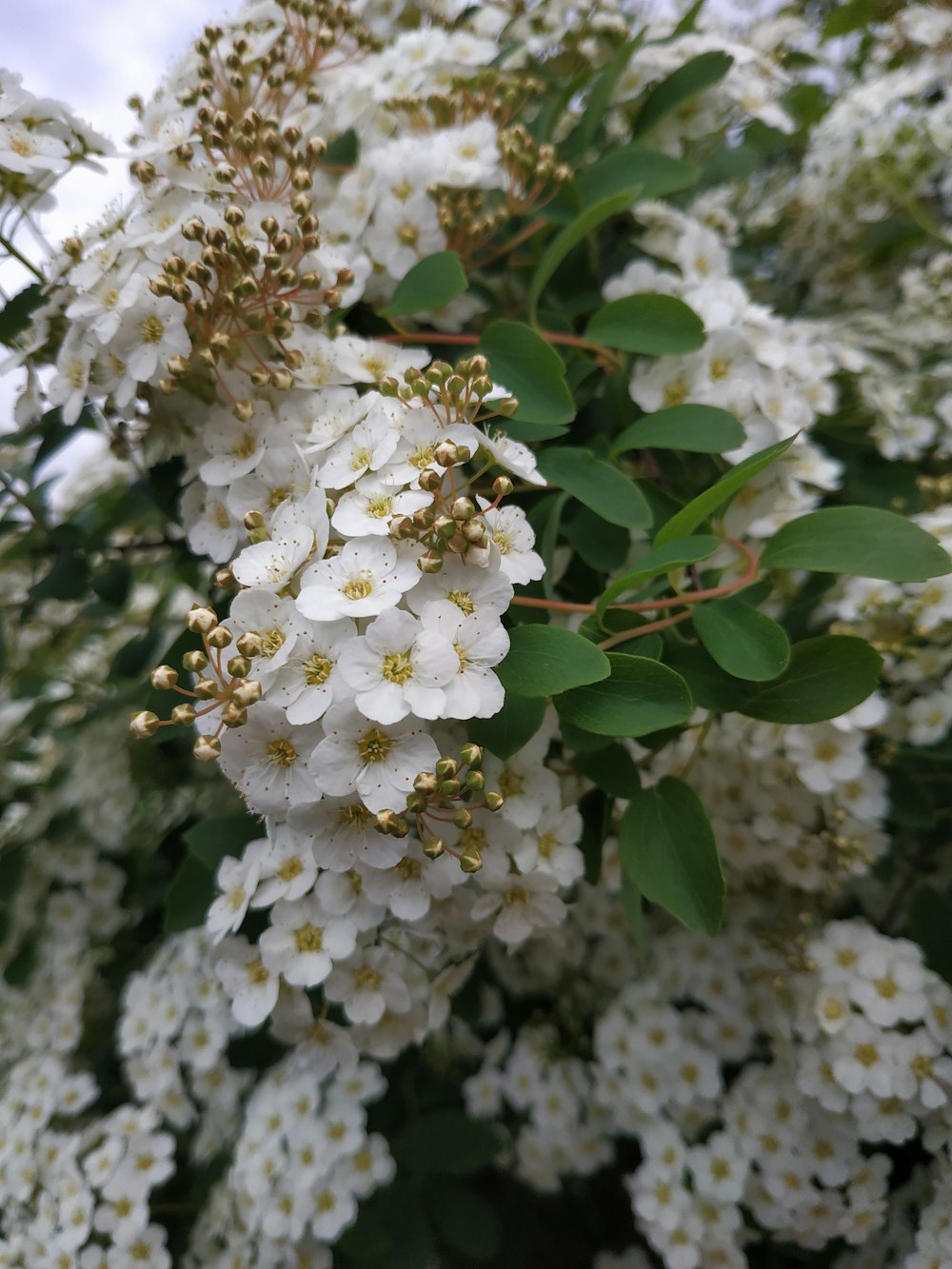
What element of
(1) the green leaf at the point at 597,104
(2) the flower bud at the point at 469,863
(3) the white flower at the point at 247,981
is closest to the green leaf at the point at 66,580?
(3) the white flower at the point at 247,981

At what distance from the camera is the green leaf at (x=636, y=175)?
1013mm

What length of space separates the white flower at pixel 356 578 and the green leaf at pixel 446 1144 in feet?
3.03

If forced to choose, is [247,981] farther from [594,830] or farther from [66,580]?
[66,580]

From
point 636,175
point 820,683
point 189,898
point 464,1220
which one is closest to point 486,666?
point 820,683

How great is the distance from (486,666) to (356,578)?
4.8 inches

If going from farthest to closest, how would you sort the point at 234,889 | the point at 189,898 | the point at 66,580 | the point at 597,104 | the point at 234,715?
the point at 66,580, the point at 597,104, the point at 189,898, the point at 234,889, the point at 234,715

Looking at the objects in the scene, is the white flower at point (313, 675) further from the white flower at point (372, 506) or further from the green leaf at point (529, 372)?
the green leaf at point (529, 372)

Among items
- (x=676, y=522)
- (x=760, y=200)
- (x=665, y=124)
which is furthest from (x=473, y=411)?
(x=760, y=200)

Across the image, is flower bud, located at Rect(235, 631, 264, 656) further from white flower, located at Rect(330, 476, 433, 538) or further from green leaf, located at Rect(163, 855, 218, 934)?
green leaf, located at Rect(163, 855, 218, 934)

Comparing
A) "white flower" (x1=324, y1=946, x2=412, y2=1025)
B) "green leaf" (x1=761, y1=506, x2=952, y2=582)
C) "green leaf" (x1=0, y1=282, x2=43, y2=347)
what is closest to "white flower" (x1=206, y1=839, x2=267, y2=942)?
"white flower" (x1=324, y1=946, x2=412, y2=1025)

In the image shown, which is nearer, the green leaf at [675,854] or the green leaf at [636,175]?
the green leaf at [675,854]

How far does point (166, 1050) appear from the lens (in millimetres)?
1226

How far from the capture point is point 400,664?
0.62 meters

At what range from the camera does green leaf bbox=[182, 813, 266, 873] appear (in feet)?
3.00
